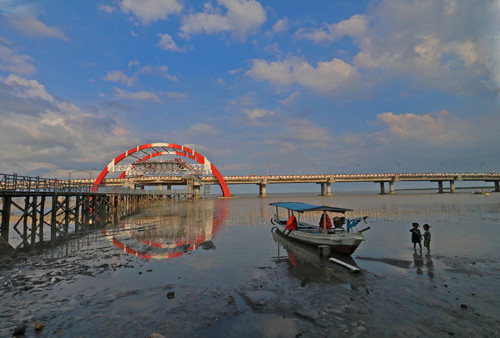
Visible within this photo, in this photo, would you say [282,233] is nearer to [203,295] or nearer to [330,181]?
[203,295]

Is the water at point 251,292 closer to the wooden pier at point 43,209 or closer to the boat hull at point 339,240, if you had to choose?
the boat hull at point 339,240

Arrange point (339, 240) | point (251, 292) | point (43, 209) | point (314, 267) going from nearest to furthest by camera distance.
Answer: point (251, 292), point (314, 267), point (339, 240), point (43, 209)

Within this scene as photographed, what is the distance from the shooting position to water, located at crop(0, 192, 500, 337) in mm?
6711

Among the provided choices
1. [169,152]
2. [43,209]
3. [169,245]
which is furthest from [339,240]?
[169,152]

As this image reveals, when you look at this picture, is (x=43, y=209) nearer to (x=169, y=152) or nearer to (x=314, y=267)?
(x=314, y=267)

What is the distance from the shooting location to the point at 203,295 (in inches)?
344

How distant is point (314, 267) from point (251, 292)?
4184mm

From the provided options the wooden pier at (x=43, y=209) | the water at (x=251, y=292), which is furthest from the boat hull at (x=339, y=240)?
the wooden pier at (x=43, y=209)

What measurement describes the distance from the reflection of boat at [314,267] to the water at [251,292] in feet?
0.16

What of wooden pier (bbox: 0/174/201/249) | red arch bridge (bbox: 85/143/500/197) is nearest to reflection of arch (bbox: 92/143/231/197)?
red arch bridge (bbox: 85/143/500/197)

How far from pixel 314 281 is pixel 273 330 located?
4082 mm

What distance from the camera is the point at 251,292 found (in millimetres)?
8969

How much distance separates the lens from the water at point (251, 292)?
6711mm

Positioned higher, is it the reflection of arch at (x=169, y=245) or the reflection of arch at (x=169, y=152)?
the reflection of arch at (x=169, y=152)
